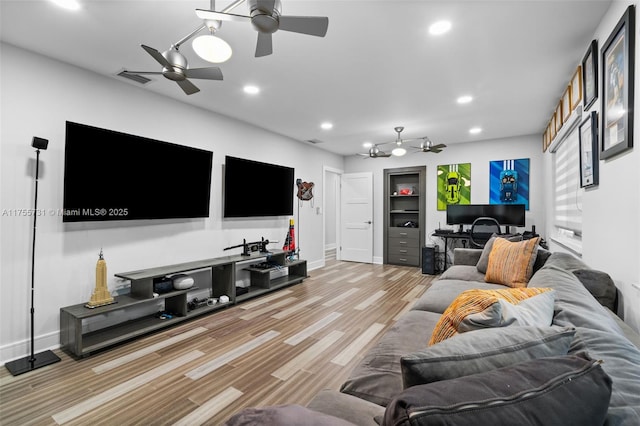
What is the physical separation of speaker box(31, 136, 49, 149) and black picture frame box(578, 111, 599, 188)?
4.26 m

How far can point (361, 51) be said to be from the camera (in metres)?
2.51

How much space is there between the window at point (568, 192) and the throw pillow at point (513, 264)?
0.73 metres

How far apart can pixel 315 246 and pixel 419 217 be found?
235 cm

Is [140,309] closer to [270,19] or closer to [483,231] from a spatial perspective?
[270,19]

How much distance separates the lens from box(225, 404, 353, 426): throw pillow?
0.66 meters

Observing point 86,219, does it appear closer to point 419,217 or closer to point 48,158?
point 48,158

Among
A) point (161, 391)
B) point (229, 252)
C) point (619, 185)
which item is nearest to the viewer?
point (619, 185)

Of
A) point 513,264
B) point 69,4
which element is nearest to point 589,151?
point 513,264

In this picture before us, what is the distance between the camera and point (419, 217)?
6359 millimetres

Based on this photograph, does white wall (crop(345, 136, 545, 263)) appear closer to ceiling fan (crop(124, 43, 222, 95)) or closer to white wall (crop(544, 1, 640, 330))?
white wall (crop(544, 1, 640, 330))

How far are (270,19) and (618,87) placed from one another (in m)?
2.01

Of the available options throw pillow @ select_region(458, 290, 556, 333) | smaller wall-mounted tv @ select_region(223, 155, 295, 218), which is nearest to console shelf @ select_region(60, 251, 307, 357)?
smaller wall-mounted tv @ select_region(223, 155, 295, 218)

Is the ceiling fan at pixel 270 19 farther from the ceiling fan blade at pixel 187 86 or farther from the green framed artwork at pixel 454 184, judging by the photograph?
the green framed artwork at pixel 454 184

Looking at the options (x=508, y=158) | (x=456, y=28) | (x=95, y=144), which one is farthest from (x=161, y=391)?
(x=508, y=158)
